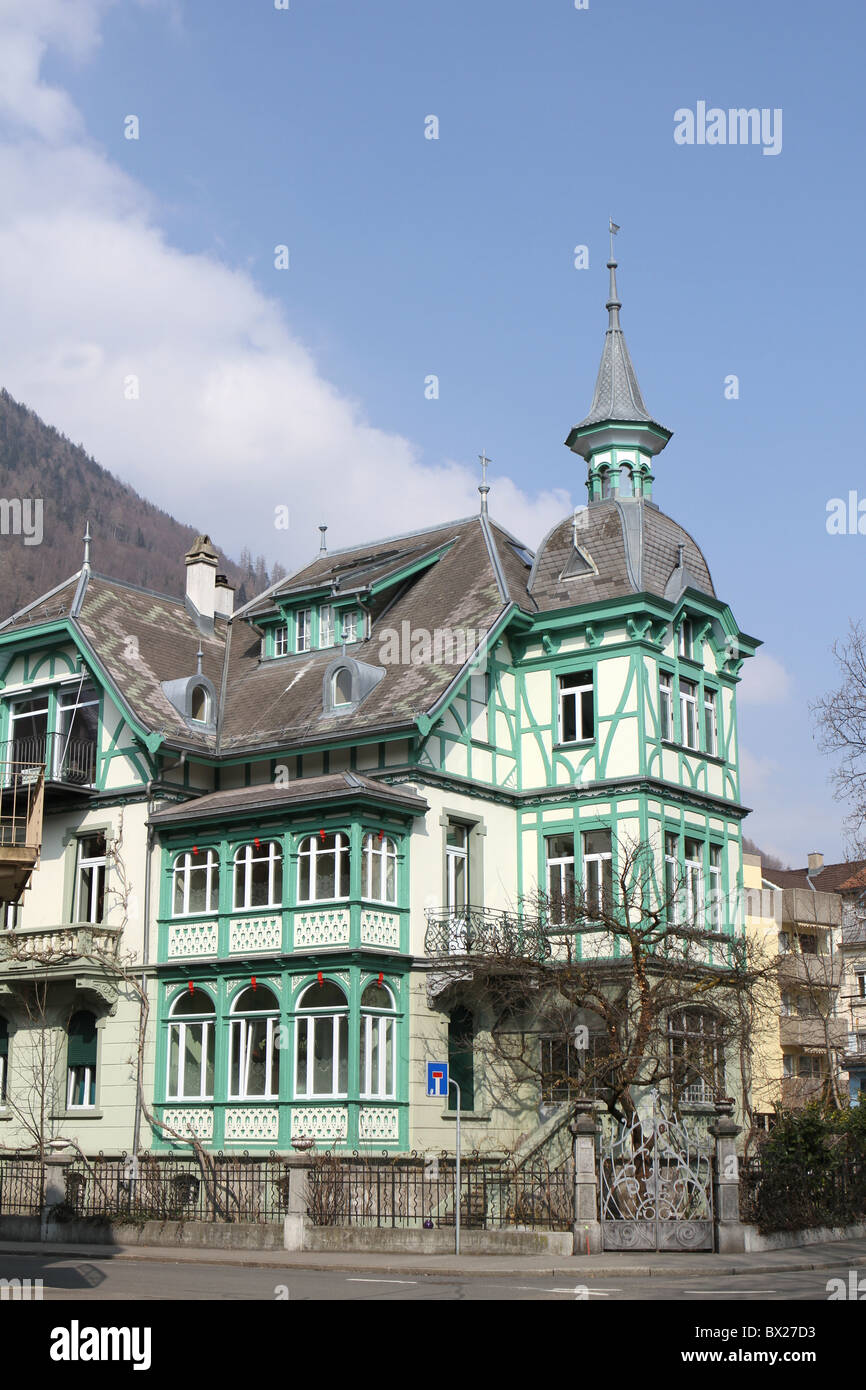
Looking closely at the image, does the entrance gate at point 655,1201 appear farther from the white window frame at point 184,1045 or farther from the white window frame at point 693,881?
the white window frame at point 184,1045

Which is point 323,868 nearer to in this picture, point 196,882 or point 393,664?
point 196,882

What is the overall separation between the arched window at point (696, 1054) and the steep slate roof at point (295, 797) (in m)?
6.42

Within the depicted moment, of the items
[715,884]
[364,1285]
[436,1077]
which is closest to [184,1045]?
[436,1077]

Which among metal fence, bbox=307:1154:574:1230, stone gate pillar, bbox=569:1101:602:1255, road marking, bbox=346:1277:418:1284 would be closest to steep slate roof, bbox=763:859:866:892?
metal fence, bbox=307:1154:574:1230

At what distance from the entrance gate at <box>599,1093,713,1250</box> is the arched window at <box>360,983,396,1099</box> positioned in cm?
635

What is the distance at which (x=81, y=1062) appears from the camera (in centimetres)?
3234

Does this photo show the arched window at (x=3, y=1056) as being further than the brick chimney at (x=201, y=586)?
No

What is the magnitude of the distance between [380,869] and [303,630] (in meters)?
8.11

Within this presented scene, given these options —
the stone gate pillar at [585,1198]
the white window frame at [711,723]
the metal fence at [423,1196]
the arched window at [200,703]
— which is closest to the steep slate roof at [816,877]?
the white window frame at [711,723]

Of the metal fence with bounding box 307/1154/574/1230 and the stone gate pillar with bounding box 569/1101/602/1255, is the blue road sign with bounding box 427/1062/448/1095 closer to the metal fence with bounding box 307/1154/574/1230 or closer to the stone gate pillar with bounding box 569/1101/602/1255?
the metal fence with bounding box 307/1154/574/1230

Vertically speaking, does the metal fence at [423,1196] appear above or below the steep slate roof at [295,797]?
below

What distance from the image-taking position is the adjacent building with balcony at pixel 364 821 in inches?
1155

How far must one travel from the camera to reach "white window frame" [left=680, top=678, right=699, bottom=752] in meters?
33.5
